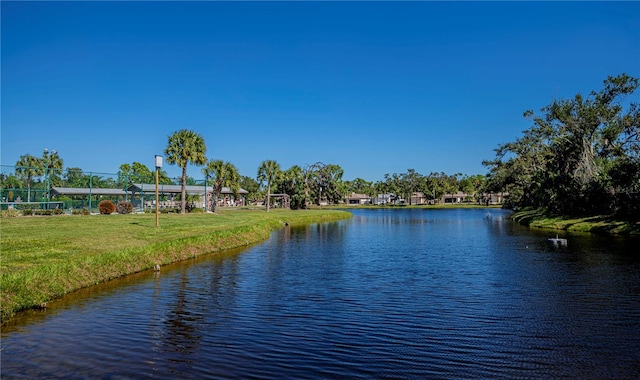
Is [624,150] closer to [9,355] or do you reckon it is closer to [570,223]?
[570,223]

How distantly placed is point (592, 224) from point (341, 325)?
41.9m

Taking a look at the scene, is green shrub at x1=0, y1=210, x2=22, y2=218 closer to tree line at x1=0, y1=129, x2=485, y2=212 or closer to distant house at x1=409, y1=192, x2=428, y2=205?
tree line at x1=0, y1=129, x2=485, y2=212

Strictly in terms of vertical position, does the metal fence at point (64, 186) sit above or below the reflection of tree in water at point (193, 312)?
above

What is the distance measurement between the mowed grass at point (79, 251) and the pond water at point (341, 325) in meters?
0.69

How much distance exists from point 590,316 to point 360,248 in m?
20.8

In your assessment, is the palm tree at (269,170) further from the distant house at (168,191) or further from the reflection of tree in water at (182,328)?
the reflection of tree in water at (182,328)

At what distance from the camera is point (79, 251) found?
2084cm

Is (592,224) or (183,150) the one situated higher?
(183,150)

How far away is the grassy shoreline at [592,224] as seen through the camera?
3950 cm

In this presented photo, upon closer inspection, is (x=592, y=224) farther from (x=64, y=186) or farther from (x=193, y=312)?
(x=64, y=186)

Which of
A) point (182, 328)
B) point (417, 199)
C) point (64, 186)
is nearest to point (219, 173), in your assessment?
point (64, 186)

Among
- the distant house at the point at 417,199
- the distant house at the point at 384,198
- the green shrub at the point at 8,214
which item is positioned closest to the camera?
the green shrub at the point at 8,214

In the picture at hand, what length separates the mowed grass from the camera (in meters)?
14.8

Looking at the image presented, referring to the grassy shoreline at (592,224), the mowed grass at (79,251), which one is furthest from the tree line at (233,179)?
the grassy shoreline at (592,224)
